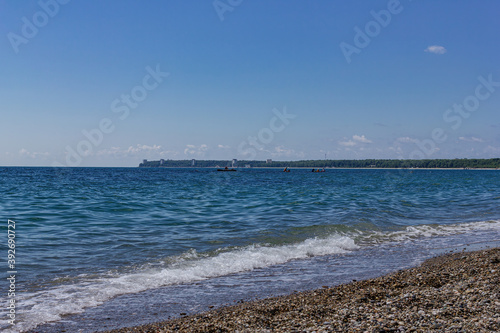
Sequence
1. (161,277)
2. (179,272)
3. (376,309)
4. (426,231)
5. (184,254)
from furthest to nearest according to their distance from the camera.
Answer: (426,231) < (184,254) < (179,272) < (161,277) < (376,309)

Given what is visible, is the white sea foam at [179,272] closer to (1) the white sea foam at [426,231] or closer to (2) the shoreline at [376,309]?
(1) the white sea foam at [426,231]

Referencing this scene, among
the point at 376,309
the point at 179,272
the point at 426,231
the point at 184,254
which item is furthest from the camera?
the point at 426,231

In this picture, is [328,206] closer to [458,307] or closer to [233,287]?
[233,287]

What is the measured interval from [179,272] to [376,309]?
18.8ft

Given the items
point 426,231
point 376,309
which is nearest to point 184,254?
point 376,309

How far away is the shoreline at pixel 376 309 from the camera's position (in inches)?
225

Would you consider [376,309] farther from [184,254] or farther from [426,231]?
[426,231]

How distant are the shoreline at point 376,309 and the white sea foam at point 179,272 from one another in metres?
2.10

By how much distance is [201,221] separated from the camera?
773 inches

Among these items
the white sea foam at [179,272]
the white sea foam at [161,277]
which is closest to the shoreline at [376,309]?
the white sea foam at [161,277]

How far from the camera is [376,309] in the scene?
21.1 feet

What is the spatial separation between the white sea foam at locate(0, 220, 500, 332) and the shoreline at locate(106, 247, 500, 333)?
2.10m

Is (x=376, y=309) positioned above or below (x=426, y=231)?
above

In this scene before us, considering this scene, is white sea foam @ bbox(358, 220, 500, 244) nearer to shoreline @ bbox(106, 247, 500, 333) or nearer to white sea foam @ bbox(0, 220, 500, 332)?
white sea foam @ bbox(0, 220, 500, 332)
